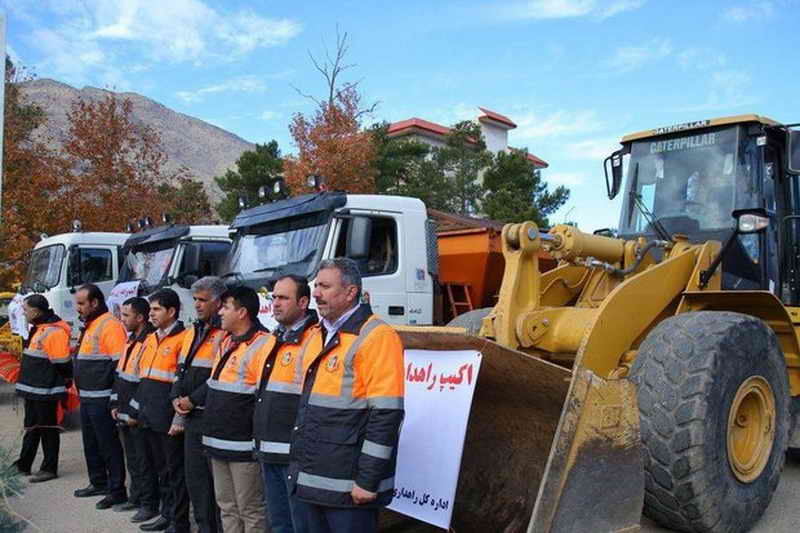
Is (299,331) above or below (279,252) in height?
below

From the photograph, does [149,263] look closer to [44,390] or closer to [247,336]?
[44,390]

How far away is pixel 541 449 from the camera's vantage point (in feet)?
15.7

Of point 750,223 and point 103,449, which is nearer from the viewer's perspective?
point 750,223

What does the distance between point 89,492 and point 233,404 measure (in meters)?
2.90

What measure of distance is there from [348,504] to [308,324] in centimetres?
109

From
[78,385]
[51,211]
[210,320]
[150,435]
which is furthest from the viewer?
[51,211]

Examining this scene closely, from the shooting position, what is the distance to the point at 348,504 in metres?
3.34

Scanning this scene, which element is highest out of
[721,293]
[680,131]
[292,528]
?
[680,131]

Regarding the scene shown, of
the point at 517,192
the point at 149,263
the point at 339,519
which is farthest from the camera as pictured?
the point at 517,192

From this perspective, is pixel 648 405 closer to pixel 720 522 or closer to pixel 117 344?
pixel 720 522

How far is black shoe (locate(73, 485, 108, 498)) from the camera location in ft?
21.3

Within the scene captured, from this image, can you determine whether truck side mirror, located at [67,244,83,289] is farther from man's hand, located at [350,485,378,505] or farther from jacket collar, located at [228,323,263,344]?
man's hand, located at [350,485,378,505]

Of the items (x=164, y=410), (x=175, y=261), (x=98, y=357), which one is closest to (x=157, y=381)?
(x=164, y=410)

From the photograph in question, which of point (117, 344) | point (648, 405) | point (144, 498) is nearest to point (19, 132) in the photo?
point (117, 344)
